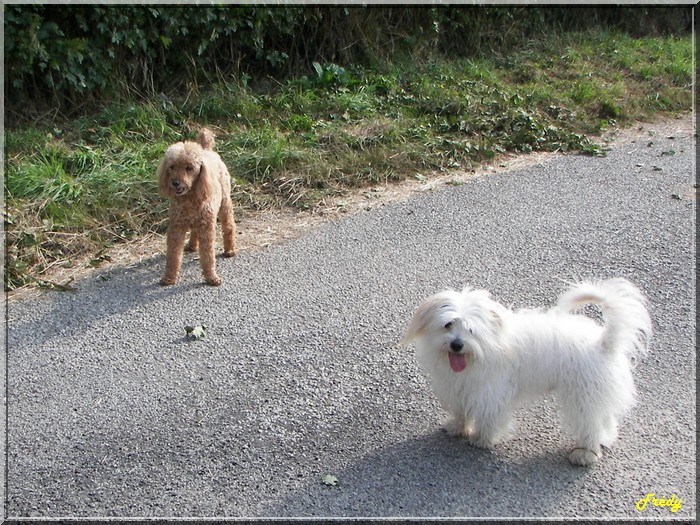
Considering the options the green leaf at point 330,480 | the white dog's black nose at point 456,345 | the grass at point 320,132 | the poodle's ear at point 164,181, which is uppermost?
the poodle's ear at point 164,181

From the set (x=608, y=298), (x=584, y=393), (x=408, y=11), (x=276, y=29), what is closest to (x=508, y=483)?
(x=584, y=393)

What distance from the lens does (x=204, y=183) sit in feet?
17.7

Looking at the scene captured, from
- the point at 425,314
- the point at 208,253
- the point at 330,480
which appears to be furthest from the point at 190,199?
the point at 330,480

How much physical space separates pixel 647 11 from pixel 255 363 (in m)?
10.8

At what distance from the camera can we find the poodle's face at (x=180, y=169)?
17.3 ft

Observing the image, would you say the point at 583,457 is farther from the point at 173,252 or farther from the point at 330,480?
the point at 173,252

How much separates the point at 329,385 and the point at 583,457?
4.88 ft

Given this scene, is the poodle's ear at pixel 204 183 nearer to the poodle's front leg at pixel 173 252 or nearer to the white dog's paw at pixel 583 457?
the poodle's front leg at pixel 173 252

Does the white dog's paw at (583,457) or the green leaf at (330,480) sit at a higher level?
the white dog's paw at (583,457)

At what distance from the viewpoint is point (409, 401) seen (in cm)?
416

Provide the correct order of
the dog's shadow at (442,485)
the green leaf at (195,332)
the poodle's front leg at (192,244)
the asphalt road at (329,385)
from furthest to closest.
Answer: the poodle's front leg at (192,244) < the green leaf at (195,332) < the asphalt road at (329,385) < the dog's shadow at (442,485)

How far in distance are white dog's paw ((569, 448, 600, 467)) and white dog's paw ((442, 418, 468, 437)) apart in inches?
21.9

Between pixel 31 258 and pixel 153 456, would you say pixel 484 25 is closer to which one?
pixel 31 258

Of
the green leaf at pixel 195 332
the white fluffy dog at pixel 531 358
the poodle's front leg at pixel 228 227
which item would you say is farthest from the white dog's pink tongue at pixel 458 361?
the poodle's front leg at pixel 228 227
